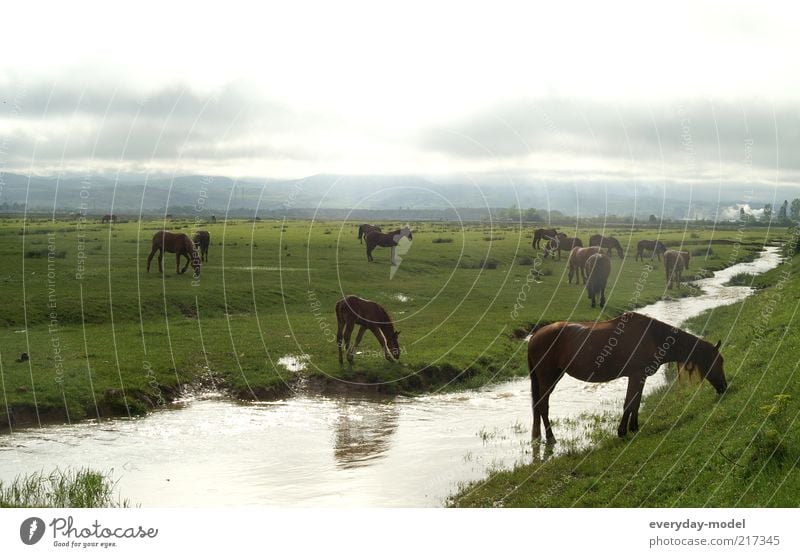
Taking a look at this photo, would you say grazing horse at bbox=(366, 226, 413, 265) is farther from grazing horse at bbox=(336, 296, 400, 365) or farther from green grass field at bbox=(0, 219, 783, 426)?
grazing horse at bbox=(336, 296, 400, 365)

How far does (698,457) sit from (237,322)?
2250 centimetres

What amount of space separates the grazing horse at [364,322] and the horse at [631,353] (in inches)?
419

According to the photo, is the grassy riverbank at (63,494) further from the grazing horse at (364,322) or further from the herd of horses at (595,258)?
the herd of horses at (595,258)

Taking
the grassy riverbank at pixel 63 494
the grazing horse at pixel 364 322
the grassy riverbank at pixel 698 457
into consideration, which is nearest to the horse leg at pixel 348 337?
the grazing horse at pixel 364 322

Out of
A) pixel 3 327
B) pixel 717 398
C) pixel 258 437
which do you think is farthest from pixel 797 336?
pixel 3 327

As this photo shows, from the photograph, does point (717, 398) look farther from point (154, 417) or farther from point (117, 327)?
point (117, 327)

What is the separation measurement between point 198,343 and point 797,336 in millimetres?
19951

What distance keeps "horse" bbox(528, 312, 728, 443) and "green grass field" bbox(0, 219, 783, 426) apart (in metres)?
9.76

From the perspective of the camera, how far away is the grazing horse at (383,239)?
54.5 meters

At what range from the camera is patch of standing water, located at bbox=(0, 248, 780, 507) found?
16.9 metres

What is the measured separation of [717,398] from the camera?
16906 mm

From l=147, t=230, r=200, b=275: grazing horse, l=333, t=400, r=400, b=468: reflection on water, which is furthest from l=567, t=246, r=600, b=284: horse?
l=333, t=400, r=400, b=468: reflection on water

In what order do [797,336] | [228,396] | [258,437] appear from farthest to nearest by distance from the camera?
[228,396] < [258,437] < [797,336]

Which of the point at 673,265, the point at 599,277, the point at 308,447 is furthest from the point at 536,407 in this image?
the point at 673,265
